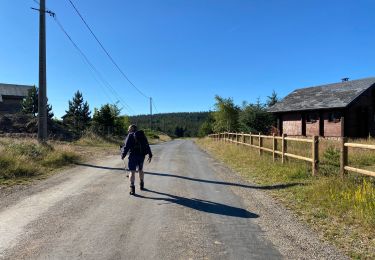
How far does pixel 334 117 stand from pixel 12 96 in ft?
189

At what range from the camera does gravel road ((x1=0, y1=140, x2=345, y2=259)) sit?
5.14 meters

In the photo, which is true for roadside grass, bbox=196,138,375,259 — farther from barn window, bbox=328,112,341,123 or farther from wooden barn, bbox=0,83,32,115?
wooden barn, bbox=0,83,32,115

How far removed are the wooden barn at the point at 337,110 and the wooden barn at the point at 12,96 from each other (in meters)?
48.4

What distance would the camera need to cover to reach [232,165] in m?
16.6

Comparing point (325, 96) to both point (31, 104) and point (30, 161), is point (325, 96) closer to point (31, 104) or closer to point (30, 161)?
point (30, 161)

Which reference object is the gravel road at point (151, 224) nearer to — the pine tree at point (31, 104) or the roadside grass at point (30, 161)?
the roadside grass at point (30, 161)

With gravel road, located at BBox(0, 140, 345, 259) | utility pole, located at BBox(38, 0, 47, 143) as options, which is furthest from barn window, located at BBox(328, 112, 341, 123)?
gravel road, located at BBox(0, 140, 345, 259)

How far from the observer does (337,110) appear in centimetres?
3059

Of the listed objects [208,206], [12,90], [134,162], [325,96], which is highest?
[12,90]

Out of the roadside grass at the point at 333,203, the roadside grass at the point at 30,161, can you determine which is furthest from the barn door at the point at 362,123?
the roadside grass at the point at 30,161

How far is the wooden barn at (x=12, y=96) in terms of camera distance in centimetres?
6520

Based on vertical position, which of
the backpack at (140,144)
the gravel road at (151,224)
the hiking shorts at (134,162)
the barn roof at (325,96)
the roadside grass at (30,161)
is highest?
the barn roof at (325,96)

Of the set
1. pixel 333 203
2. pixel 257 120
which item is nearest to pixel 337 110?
pixel 257 120

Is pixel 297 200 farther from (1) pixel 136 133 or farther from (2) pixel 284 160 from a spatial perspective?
(2) pixel 284 160
